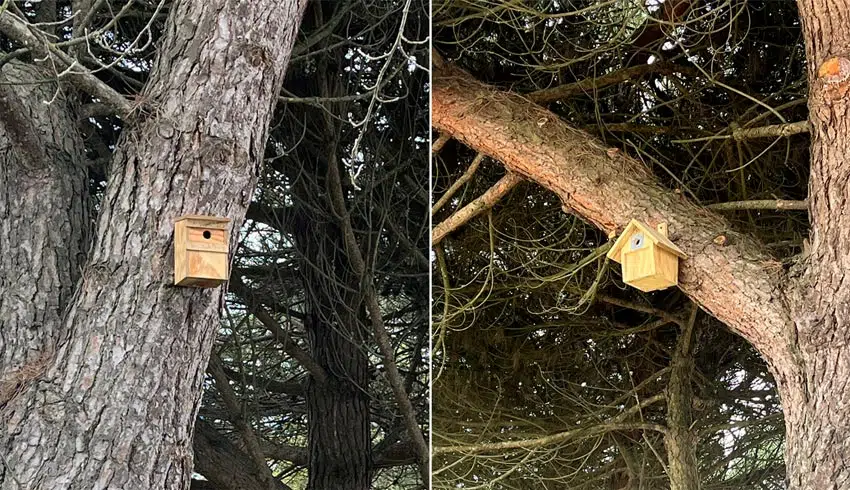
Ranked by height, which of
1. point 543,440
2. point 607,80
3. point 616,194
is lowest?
point 543,440

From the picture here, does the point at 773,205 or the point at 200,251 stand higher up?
the point at 773,205

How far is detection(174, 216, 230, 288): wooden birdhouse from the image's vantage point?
1.08 meters

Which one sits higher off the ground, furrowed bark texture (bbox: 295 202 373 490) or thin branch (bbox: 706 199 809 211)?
thin branch (bbox: 706 199 809 211)

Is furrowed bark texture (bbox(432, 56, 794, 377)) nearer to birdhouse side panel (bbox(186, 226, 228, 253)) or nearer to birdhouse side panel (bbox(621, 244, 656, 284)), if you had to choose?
birdhouse side panel (bbox(621, 244, 656, 284))

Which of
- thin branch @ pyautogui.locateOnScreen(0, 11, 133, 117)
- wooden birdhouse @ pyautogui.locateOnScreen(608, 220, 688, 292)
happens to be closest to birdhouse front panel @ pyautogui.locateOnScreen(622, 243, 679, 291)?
wooden birdhouse @ pyautogui.locateOnScreen(608, 220, 688, 292)

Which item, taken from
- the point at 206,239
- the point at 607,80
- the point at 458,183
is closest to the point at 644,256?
the point at 458,183

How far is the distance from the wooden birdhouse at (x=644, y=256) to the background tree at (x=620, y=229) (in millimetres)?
97

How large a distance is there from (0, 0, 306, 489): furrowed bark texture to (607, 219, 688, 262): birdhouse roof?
0.60 m

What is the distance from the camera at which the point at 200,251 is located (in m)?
1.09

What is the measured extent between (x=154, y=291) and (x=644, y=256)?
0.75 metres

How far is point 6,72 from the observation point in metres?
1.34

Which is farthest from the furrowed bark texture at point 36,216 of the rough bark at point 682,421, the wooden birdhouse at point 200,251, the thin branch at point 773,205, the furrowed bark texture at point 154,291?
the rough bark at point 682,421

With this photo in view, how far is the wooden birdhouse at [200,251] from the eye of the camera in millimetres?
1081

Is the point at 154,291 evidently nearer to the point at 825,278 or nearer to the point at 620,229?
the point at 620,229
